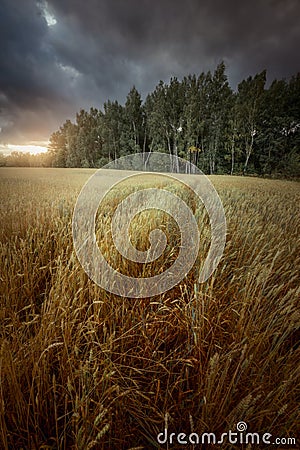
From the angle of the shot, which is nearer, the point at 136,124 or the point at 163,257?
the point at 163,257

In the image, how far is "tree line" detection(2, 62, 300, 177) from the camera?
2925 cm

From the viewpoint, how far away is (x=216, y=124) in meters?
31.7

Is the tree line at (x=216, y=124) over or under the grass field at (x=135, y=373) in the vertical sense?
over

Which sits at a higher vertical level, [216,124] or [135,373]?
[216,124]

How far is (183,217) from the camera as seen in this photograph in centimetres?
329

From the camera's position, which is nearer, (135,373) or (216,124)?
(135,373)

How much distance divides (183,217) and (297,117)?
126ft

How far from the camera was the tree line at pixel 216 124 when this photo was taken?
29.2 meters

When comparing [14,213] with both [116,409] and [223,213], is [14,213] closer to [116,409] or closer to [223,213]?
[116,409]

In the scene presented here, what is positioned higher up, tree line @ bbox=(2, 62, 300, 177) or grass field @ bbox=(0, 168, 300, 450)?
tree line @ bbox=(2, 62, 300, 177)

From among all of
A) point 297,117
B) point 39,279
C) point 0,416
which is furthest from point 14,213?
point 297,117

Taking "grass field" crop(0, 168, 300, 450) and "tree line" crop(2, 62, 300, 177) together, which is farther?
"tree line" crop(2, 62, 300, 177)

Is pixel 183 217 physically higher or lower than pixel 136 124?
lower

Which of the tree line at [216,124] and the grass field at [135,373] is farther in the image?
the tree line at [216,124]
